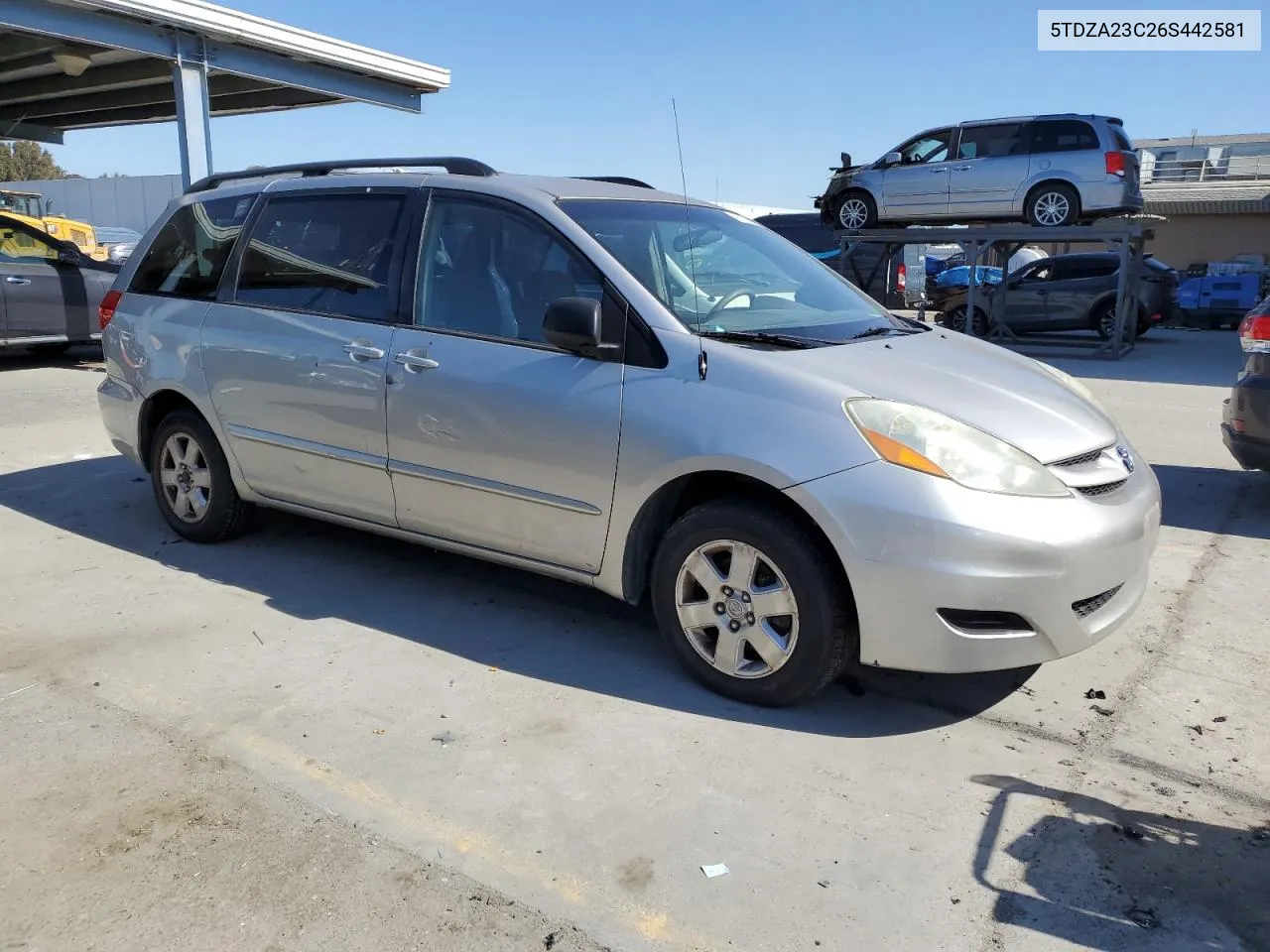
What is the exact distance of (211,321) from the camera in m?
5.17

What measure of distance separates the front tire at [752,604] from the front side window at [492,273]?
102 centimetres

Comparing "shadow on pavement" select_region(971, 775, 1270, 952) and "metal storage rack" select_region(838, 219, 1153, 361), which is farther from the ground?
"metal storage rack" select_region(838, 219, 1153, 361)

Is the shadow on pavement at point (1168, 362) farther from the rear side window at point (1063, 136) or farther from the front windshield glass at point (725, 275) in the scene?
the front windshield glass at point (725, 275)

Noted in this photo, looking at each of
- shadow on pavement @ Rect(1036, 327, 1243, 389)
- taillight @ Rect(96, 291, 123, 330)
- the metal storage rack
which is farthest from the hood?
the metal storage rack

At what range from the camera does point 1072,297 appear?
724 inches

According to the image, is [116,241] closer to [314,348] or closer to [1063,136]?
[1063,136]

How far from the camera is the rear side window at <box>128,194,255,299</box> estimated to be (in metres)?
5.28

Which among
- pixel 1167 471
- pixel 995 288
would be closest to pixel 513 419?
pixel 1167 471

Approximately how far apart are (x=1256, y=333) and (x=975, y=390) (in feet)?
11.1

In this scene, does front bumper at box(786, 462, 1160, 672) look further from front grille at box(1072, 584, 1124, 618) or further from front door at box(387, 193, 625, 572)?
front door at box(387, 193, 625, 572)

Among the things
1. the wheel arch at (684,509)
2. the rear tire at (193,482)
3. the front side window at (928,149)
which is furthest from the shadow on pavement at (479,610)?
the front side window at (928,149)

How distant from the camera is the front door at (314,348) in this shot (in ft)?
14.9

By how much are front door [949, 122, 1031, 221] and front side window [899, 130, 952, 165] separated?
0.27m

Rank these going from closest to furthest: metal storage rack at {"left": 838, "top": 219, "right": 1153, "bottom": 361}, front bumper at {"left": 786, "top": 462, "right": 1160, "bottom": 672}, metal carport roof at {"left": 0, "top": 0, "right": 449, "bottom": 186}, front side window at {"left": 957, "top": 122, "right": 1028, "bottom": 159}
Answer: front bumper at {"left": 786, "top": 462, "right": 1160, "bottom": 672}
metal carport roof at {"left": 0, "top": 0, "right": 449, "bottom": 186}
metal storage rack at {"left": 838, "top": 219, "right": 1153, "bottom": 361}
front side window at {"left": 957, "top": 122, "right": 1028, "bottom": 159}
